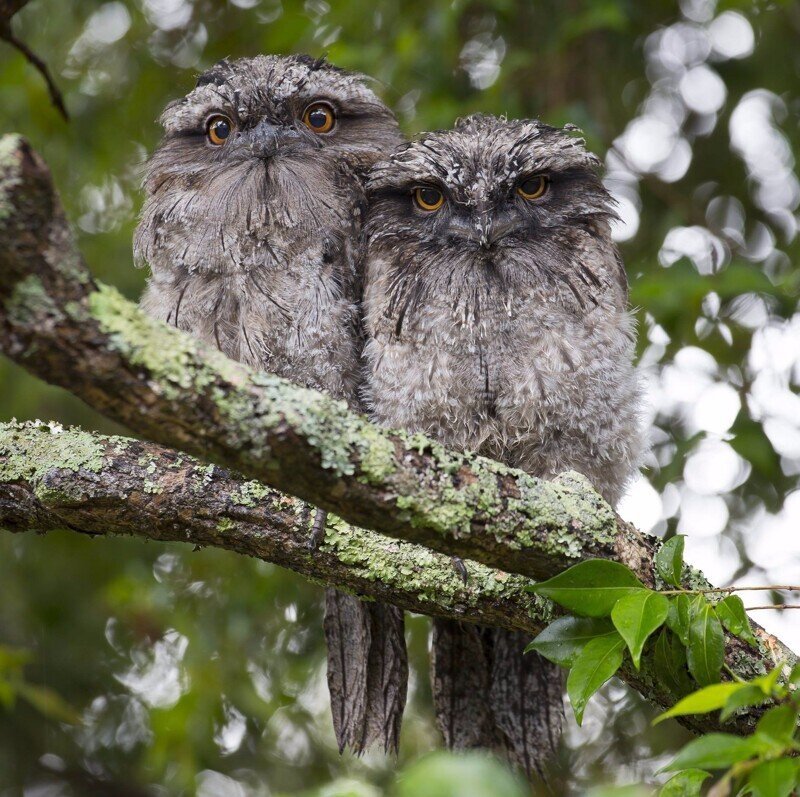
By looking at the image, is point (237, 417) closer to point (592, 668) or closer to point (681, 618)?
point (592, 668)

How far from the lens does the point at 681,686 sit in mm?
2045

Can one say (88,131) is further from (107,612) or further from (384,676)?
(384,676)

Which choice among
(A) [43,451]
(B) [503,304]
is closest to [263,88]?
(B) [503,304]

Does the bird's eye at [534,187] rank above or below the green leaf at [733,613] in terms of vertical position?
above

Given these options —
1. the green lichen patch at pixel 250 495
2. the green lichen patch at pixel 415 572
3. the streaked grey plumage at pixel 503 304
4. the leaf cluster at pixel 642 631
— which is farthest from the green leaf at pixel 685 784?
the streaked grey plumage at pixel 503 304

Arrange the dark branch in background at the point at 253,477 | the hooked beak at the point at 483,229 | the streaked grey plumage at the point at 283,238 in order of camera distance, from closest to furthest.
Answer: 1. the dark branch in background at the point at 253,477
2. the hooked beak at the point at 483,229
3. the streaked grey plumage at the point at 283,238

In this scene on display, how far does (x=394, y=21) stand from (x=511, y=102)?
0.62m

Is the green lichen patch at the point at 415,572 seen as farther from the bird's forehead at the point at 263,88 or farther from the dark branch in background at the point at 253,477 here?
the bird's forehead at the point at 263,88

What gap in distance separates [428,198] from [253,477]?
1416mm

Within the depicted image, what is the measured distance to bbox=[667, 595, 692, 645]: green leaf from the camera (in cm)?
182

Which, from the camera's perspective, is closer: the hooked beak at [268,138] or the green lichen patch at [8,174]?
the green lichen patch at [8,174]

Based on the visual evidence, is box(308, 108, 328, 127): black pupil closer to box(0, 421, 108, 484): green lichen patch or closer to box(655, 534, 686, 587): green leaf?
box(0, 421, 108, 484): green lichen patch

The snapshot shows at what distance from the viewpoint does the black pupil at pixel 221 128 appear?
9.50ft

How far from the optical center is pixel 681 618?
182 cm
